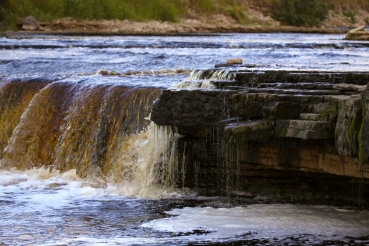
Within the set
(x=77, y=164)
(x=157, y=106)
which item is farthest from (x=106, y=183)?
(x=157, y=106)

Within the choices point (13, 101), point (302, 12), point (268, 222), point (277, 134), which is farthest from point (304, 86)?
point (302, 12)

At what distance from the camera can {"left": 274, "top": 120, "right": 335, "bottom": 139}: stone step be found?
5.26m

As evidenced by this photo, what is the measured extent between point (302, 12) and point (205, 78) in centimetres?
4549

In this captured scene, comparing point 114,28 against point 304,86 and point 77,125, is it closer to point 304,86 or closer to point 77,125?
point 77,125

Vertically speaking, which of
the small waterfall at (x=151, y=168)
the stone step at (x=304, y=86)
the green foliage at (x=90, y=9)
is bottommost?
the small waterfall at (x=151, y=168)

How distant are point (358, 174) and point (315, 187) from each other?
96 cm

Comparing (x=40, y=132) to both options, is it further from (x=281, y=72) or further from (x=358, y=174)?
(x=358, y=174)

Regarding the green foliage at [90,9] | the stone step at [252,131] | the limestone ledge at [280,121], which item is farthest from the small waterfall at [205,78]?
the green foliage at [90,9]

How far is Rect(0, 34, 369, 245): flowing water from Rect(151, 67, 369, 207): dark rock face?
272 mm

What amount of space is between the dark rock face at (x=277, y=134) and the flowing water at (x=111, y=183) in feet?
0.89

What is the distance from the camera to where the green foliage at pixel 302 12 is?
49.7 metres

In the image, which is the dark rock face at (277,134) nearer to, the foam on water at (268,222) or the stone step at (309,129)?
the stone step at (309,129)

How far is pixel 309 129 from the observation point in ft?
17.4

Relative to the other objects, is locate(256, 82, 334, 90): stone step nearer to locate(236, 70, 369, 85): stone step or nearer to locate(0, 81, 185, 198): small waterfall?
locate(236, 70, 369, 85): stone step
